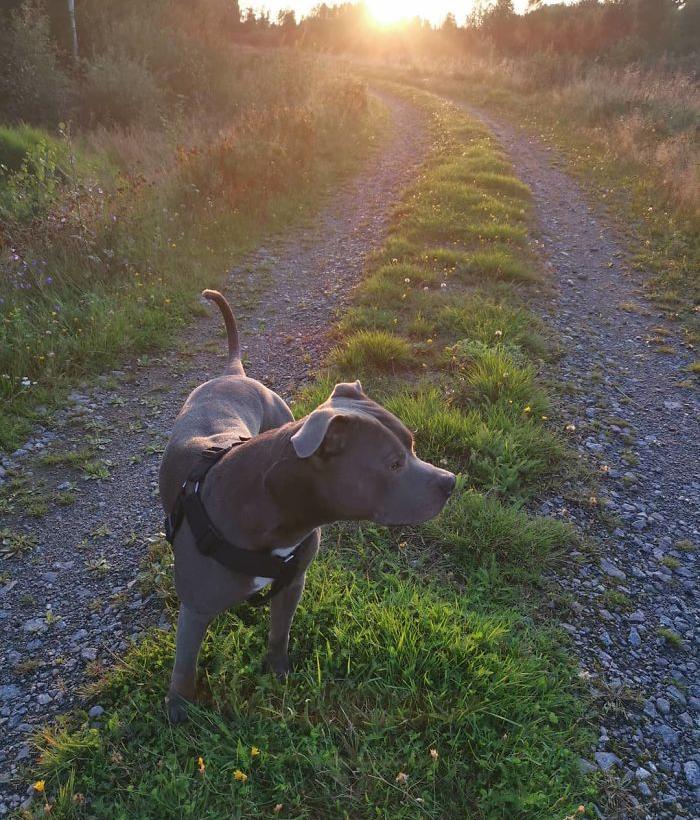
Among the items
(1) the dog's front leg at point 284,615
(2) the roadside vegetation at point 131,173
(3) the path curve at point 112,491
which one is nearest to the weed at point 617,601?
(1) the dog's front leg at point 284,615

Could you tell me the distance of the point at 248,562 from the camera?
2.12m

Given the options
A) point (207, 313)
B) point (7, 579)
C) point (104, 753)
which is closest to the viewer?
point (104, 753)

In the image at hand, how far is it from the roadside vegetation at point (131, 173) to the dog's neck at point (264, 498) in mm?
2874

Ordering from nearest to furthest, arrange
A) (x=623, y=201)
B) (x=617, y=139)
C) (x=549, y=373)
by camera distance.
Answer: (x=549, y=373)
(x=623, y=201)
(x=617, y=139)

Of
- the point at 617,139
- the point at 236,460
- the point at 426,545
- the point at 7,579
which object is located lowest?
the point at 7,579

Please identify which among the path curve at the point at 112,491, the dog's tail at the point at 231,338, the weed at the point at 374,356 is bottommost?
the path curve at the point at 112,491

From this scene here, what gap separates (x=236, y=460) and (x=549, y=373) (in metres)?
3.64

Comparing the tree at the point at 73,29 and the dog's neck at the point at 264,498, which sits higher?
the tree at the point at 73,29

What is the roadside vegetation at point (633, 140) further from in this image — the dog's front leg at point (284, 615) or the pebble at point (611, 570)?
the dog's front leg at point (284, 615)

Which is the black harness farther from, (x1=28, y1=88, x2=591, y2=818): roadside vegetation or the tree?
the tree

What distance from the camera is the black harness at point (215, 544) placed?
2.12 m

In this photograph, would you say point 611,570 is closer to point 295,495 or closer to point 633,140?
point 295,495

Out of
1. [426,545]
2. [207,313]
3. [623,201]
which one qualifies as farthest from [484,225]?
[426,545]

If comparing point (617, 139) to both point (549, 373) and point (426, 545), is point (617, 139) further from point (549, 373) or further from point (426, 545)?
point (426, 545)
